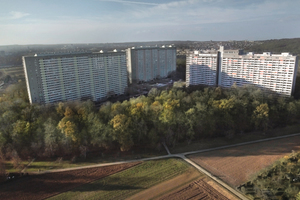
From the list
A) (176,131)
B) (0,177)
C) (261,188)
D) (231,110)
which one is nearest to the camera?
(261,188)

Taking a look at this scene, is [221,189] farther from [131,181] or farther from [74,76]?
[74,76]

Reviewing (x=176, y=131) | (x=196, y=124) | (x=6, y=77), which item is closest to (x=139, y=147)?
(x=176, y=131)

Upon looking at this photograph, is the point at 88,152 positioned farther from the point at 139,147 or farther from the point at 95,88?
the point at 95,88

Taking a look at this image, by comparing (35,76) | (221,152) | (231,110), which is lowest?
(221,152)

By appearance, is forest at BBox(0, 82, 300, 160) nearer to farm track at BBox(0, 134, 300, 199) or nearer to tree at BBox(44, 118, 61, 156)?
tree at BBox(44, 118, 61, 156)

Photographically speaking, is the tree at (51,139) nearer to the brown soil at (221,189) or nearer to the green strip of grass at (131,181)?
the green strip of grass at (131,181)

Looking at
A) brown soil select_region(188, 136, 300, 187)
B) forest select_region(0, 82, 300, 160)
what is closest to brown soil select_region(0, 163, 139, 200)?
forest select_region(0, 82, 300, 160)
